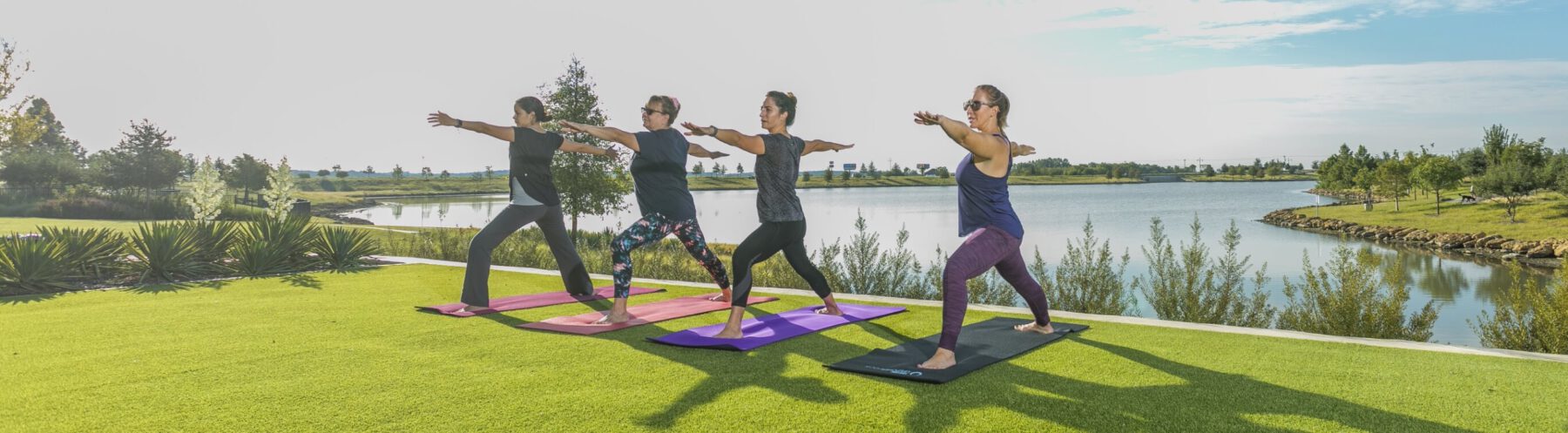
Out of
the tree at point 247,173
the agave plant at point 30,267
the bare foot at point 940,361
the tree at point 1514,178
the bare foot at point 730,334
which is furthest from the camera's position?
the tree at point 247,173

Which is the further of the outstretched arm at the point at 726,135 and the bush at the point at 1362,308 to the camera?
the bush at the point at 1362,308

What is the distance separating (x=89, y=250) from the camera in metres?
10.3

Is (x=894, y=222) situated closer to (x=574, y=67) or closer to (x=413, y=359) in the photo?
(x=574, y=67)

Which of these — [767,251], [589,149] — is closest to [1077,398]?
[767,251]

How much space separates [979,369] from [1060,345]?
1.10 m

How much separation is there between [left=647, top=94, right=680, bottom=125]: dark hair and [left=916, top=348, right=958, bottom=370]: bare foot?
108 inches

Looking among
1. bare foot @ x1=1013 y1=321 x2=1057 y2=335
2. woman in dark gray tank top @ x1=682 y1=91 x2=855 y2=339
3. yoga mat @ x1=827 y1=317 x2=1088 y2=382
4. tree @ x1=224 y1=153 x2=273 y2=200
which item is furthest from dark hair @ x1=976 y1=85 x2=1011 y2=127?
tree @ x1=224 y1=153 x2=273 y2=200

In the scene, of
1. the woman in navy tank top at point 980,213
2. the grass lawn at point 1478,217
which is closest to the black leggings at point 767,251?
the woman in navy tank top at point 980,213

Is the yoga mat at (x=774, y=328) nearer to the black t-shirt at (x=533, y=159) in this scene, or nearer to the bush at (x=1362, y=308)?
the black t-shirt at (x=533, y=159)

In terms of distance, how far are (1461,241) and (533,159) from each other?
40281 millimetres

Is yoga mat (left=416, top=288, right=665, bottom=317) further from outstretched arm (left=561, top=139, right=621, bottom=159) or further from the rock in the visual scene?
the rock

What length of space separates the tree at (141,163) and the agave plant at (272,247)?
164ft

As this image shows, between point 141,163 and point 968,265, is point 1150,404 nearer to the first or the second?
point 968,265

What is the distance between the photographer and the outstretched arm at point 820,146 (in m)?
6.83
